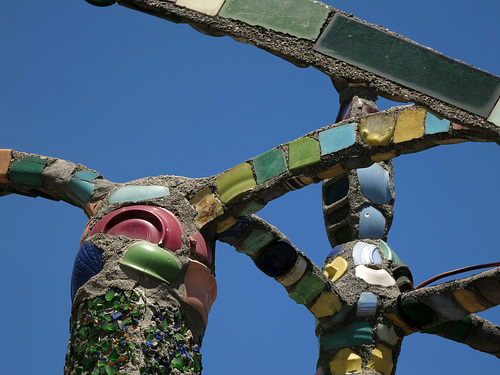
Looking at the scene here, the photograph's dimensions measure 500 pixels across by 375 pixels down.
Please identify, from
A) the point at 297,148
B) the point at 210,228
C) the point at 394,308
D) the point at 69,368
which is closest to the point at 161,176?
the point at 210,228

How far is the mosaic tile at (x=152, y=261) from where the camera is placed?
6668 millimetres

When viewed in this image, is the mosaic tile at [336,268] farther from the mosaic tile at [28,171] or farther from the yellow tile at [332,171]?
the mosaic tile at [28,171]

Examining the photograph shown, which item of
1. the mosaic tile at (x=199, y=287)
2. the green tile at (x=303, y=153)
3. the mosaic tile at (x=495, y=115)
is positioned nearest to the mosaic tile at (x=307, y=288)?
the mosaic tile at (x=199, y=287)

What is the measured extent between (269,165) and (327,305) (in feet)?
5.36

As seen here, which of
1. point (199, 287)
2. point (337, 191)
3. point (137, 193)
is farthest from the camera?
point (337, 191)

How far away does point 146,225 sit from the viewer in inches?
273

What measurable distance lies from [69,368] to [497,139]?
9.05 ft

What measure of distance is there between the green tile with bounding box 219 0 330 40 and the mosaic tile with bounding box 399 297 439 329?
8.09 ft

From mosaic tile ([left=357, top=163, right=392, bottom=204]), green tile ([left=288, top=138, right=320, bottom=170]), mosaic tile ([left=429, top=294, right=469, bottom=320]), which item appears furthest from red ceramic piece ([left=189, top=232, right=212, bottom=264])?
mosaic tile ([left=357, top=163, right=392, bottom=204])

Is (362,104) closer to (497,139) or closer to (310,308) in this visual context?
(310,308)

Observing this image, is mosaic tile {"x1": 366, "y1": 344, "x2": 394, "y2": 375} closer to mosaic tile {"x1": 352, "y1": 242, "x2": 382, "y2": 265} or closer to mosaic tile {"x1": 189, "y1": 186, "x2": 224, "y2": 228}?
mosaic tile {"x1": 352, "y1": 242, "x2": 382, "y2": 265}

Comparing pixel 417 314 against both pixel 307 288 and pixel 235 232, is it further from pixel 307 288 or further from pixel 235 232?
pixel 235 232

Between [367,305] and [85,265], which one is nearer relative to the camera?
[85,265]

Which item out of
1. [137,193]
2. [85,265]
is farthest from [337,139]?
[85,265]
